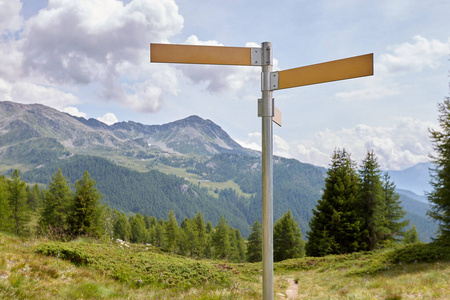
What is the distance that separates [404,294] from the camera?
7316 millimetres

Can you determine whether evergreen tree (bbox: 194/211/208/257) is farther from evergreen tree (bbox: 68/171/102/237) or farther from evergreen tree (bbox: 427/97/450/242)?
evergreen tree (bbox: 427/97/450/242)

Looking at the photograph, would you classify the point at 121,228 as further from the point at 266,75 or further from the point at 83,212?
the point at 266,75

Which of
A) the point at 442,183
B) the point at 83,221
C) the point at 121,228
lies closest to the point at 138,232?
the point at 121,228

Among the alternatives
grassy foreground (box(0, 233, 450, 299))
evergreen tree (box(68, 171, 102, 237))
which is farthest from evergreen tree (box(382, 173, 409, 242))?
evergreen tree (box(68, 171, 102, 237))

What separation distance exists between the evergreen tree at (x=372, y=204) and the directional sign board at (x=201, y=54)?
24.8 metres

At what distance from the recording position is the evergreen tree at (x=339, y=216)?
24359 millimetres

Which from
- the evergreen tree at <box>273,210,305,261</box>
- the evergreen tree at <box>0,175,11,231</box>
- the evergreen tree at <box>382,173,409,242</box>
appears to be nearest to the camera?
the evergreen tree at <box>382,173,409,242</box>

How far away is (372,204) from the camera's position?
974 inches

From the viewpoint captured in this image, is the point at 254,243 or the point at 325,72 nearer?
the point at 325,72

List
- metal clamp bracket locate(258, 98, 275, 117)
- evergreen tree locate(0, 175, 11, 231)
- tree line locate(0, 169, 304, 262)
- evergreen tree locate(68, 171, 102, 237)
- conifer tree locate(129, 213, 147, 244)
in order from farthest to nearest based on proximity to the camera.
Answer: conifer tree locate(129, 213, 147, 244) < evergreen tree locate(0, 175, 11, 231) < tree line locate(0, 169, 304, 262) < evergreen tree locate(68, 171, 102, 237) < metal clamp bracket locate(258, 98, 275, 117)

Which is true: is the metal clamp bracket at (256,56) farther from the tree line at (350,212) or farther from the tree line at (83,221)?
the tree line at (350,212)

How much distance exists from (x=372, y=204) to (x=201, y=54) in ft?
84.3

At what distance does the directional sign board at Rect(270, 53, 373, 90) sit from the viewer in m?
3.72

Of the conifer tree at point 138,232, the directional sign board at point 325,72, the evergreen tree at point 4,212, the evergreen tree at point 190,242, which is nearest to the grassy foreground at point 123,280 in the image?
the directional sign board at point 325,72
